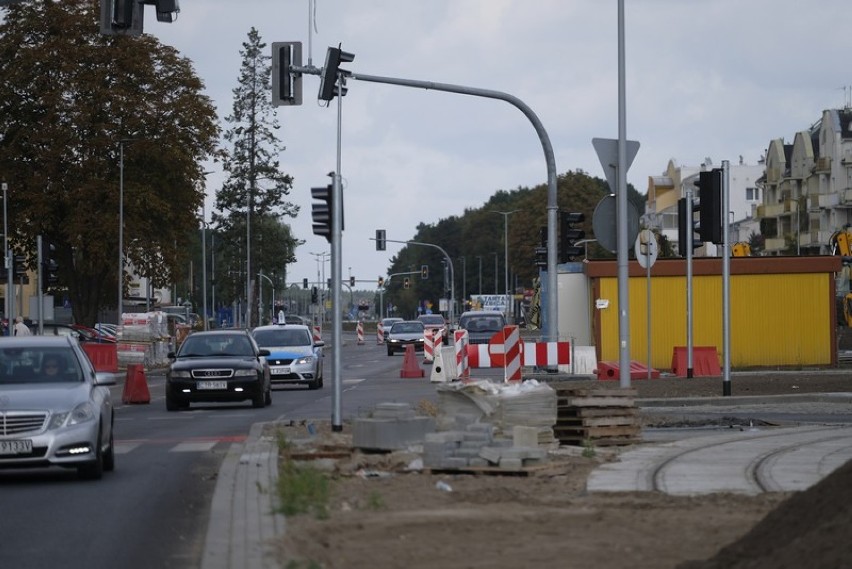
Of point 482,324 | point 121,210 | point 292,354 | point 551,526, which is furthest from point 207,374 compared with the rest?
point 121,210

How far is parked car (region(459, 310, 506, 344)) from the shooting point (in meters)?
55.1

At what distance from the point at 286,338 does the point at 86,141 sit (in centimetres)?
2453

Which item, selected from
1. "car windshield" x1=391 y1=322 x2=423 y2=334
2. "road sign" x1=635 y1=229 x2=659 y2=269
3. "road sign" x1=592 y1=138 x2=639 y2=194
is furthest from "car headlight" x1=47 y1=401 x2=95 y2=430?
"car windshield" x1=391 y1=322 x2=423 y2=334

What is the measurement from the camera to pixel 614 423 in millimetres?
17625

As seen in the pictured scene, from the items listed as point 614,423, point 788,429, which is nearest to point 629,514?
point 614,423

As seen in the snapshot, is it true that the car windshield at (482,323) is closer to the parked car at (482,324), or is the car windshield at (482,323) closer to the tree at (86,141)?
the parked car at (482,324)

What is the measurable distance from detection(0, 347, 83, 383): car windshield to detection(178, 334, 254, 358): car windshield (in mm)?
13945

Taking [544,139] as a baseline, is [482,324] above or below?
below

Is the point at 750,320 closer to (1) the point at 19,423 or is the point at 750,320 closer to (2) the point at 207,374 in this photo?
(2) the point at 207,374

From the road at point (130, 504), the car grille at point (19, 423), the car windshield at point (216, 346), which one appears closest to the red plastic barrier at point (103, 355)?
the car windshield at point (216, 346)

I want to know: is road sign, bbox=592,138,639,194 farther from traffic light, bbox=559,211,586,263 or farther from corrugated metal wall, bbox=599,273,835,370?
corrugated metal wall, bbox=599,273,835,370

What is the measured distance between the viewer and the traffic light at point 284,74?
2609cm

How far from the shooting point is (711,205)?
26094 mm

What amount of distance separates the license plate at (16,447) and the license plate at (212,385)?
14.6m
